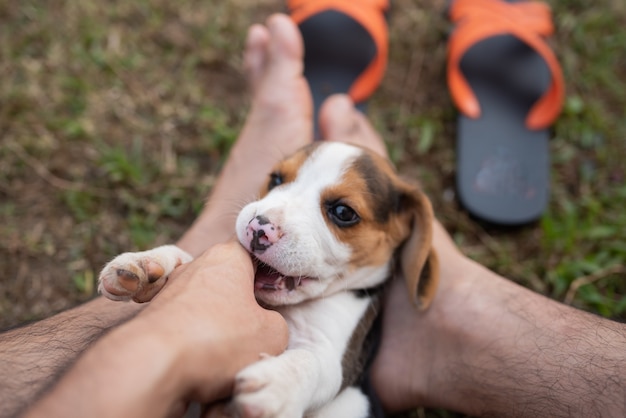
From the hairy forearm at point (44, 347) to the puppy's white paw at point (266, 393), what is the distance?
2.44ft

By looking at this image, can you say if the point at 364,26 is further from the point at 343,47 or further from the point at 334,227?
the point at 334,227

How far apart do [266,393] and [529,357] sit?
1556 mm

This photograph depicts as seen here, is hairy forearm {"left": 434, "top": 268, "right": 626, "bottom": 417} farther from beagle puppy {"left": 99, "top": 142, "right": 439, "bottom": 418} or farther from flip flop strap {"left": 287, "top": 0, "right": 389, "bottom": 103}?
flip flop strap {"left": 287, "top": 0, "right": 389, "bottom": 103}

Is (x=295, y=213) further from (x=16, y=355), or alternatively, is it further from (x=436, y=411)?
(x=436, y=411)

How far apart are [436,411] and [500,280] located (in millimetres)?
968

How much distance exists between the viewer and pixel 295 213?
2785 millimetres

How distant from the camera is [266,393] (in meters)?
2.14

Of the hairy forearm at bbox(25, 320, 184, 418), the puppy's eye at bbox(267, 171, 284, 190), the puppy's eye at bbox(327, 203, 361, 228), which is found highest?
the hairy forearm at bbox(25, 320, 184, 418)

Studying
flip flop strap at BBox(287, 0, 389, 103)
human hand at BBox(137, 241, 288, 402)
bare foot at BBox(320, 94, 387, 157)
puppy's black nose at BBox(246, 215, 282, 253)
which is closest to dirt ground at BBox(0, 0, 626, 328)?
flip flop strap at BBox(287, 0, 389, 103)

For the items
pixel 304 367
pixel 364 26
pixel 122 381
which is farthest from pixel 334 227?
pixel 364 26

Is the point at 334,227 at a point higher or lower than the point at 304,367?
higher

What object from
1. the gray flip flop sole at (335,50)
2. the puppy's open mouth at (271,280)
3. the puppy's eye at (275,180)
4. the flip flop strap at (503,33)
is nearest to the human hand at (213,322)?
the puppy's open mouth at (271,280)

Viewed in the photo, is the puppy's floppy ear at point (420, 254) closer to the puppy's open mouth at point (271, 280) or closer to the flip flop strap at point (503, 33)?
the puppy's open mouth at point (271, 280)

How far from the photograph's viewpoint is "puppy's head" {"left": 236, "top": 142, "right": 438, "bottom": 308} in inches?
105
